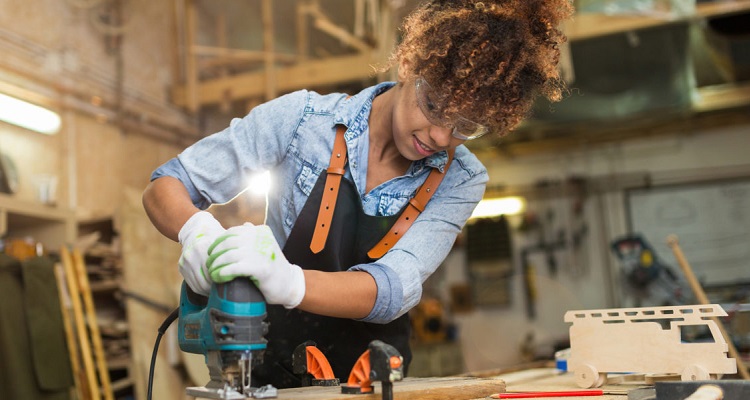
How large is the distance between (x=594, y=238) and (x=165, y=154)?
5.11 m

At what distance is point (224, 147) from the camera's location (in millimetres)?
1667

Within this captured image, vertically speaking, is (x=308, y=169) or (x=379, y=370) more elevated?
(x=308, y=169)

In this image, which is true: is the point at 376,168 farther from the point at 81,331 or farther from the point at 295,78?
the point at 295,78

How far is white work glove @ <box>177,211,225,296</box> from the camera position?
1268 millimetres

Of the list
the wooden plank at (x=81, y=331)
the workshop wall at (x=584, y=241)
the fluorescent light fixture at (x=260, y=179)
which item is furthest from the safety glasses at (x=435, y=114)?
the workshop wall at (x=584, y=241)

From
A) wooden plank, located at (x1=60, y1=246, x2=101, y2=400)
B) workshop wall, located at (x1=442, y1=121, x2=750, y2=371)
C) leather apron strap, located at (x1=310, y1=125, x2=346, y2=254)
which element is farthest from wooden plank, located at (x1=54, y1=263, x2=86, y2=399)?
workshop wall, located at (x1=442, y1=121, x2=750, y2=371)

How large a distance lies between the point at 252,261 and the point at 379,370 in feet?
0.91

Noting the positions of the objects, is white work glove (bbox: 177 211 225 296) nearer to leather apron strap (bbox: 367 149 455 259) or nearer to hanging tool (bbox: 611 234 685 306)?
leather apron strap (bbox: 367 149 455 259)

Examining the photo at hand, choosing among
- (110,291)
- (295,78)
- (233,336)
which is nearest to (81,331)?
(110,291)

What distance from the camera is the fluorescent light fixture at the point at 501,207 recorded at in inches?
→ 351

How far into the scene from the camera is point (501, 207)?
8.97 metres

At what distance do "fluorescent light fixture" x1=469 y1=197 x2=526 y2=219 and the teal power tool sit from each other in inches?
307

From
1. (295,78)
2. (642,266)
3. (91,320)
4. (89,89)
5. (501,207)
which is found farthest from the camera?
(501,207)

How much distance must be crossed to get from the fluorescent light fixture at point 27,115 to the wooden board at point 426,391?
12.7 ft
